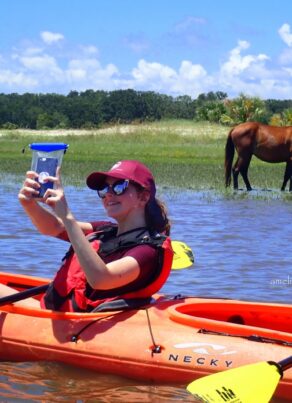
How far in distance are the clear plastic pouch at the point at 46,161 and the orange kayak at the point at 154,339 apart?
989 millimetres

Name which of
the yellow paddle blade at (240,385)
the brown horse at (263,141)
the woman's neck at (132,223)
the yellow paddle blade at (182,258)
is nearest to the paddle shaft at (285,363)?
the yellow paddle blade at (240,385)

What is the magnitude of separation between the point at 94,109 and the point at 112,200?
254ft

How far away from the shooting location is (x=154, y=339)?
6258 millimetres

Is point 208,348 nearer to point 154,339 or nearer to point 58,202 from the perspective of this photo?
point 154,339

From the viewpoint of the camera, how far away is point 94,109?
83188 millimetres

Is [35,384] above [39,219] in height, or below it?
below

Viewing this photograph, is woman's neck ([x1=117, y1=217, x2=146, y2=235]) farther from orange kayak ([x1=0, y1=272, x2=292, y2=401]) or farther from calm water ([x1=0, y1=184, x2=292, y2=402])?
calm water ([x1=0, y1=184, x2=292, y2=402])

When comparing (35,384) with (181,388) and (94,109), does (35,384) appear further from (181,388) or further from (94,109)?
(94,109)

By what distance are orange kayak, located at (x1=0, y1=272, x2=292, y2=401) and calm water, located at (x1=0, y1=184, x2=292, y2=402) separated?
104 millimetres

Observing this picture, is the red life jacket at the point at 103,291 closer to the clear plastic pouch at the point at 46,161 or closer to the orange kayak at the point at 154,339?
the orange kayak at the point at 154,339

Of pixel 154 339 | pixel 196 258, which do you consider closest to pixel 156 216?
pixel 154 339

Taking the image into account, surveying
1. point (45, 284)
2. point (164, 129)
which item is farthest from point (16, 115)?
point (45, 284)

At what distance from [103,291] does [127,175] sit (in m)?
0.81

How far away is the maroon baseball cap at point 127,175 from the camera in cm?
616
